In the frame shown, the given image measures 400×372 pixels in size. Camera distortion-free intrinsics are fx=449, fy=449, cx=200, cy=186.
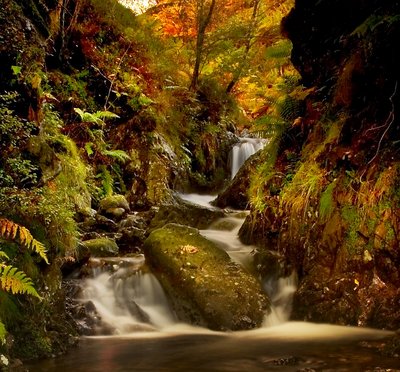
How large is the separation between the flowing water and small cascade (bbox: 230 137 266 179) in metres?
6.12

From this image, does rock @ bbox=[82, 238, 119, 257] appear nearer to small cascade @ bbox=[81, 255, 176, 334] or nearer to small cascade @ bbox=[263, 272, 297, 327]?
small cascade @ bbox=[81, 255, 176, 334]

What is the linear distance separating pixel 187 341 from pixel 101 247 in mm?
2524

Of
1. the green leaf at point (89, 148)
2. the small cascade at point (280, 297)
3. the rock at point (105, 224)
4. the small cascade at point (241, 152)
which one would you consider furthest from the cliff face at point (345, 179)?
the small cascade at point (241, 152)

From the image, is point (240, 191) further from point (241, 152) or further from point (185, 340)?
point (185, 340)

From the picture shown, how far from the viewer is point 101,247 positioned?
675 cm

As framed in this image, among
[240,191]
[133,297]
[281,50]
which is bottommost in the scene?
[133,297]

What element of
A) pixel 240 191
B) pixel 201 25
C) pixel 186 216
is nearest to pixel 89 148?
pixel 186 216

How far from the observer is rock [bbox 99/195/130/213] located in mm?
8672

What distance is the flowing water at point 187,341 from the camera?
3.81 m

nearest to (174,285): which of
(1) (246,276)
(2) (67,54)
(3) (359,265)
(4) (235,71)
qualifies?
(1) (246,276)

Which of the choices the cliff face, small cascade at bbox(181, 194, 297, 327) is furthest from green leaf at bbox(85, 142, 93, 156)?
the cliff face

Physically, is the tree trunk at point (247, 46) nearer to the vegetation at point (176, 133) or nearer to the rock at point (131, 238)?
the vegetation at point (176, 133)

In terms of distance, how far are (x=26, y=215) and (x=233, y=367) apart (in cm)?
235

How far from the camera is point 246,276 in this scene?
579 centimetres
